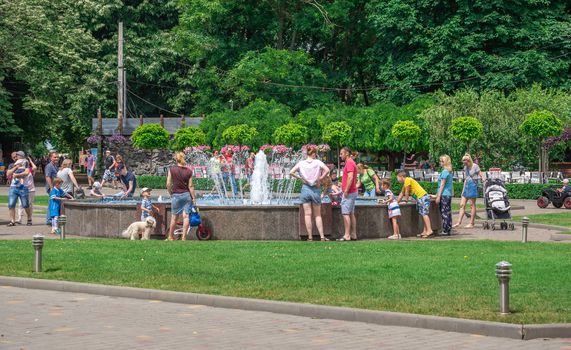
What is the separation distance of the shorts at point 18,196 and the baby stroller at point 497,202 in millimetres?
11332

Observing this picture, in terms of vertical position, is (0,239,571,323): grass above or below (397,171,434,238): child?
below

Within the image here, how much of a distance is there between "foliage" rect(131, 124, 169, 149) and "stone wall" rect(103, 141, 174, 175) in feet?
14.6

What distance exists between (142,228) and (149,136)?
41428 millimetres

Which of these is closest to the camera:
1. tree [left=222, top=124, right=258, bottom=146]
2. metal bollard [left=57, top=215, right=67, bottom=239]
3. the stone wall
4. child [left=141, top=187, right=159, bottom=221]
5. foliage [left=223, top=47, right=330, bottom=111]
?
metal bollard [left=57, top=215, right=67, bottom=239]

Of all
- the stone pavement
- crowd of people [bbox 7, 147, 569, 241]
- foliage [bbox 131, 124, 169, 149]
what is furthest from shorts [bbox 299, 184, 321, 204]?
foliage [bbox 131, 124, 169, 149]

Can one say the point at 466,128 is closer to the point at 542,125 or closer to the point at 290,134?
the point at 542,125

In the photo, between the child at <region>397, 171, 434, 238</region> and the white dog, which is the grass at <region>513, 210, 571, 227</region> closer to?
the child at <region>397, 171, 434, 238</region>

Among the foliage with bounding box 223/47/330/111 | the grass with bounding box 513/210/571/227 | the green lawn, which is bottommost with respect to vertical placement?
the grass with bounding box 513/210/571/227

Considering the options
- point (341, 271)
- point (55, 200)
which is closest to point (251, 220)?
point (55, 200)

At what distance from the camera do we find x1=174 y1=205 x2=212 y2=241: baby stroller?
22.9 meters

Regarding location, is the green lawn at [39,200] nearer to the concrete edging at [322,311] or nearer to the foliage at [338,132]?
the foliage at [338,132]

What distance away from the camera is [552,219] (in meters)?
30.5

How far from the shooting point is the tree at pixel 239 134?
6288 centimetres

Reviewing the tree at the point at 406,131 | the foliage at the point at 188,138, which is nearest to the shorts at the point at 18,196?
the tree at the point at 406,131
